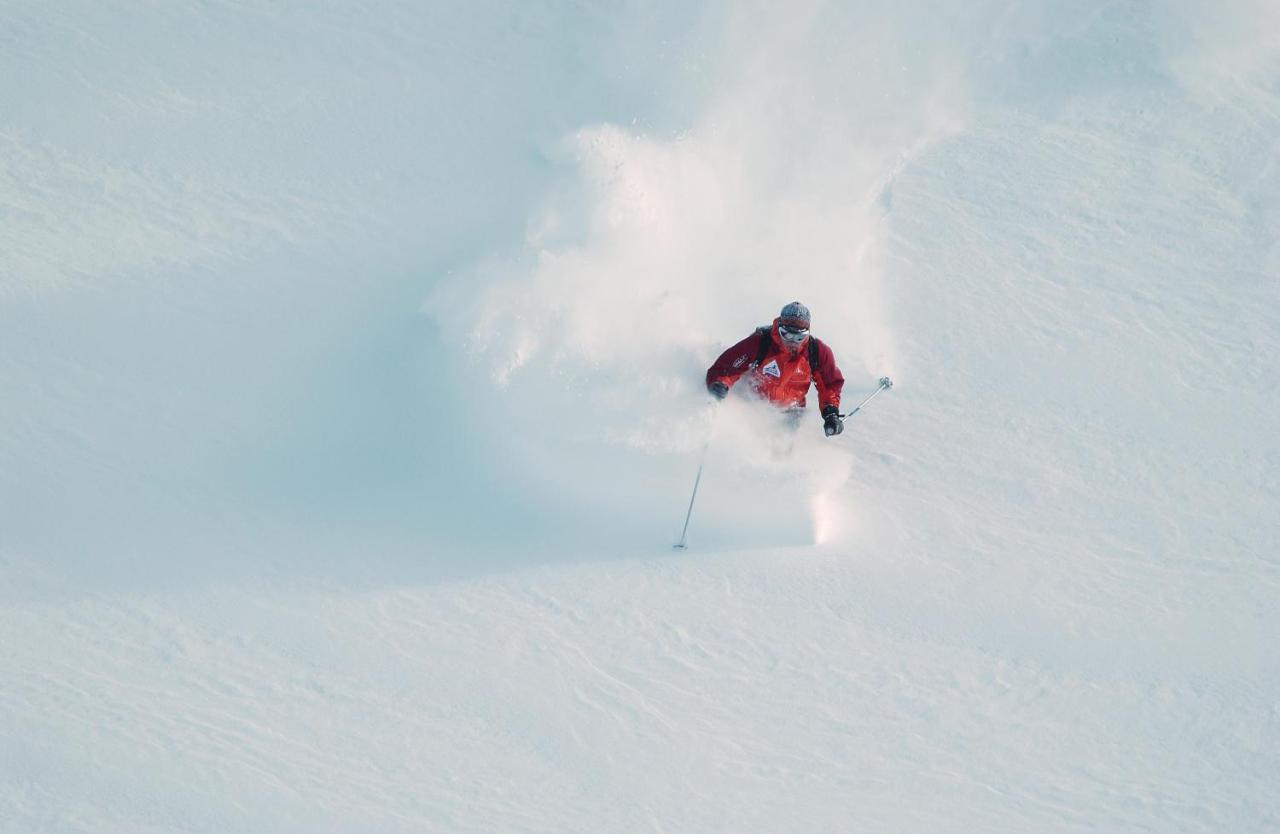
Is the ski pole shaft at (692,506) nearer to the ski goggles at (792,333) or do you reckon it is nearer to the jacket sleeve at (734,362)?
the jacket sleeve at (734,362)

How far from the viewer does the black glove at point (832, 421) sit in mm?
6668

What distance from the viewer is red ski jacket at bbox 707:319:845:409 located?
6645 millimetres

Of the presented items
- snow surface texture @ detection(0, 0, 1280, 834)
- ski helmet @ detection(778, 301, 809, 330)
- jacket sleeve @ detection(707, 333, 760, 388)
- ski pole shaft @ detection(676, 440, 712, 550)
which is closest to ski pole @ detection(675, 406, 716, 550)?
ski pole shaft @ detection(676, 440, 712, 550)

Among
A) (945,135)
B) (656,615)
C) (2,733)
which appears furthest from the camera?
(945,135)

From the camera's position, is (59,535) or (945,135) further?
(945,135)

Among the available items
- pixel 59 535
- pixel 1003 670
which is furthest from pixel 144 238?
pixel 1003 670

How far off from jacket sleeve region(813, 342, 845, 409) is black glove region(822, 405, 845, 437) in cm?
3

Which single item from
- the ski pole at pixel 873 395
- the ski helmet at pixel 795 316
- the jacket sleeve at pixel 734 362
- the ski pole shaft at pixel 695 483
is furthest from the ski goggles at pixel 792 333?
the ski pole at pixel 873 395

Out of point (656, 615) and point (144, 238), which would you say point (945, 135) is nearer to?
point (656, 615)

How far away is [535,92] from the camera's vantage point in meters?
8.61

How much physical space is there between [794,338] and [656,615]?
204cm

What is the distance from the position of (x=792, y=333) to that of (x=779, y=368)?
15.4 inches

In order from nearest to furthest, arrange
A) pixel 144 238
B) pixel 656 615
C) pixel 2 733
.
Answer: pixel 2 733
pixel 656 615
pixel 144 238

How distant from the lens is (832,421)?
6.67m
